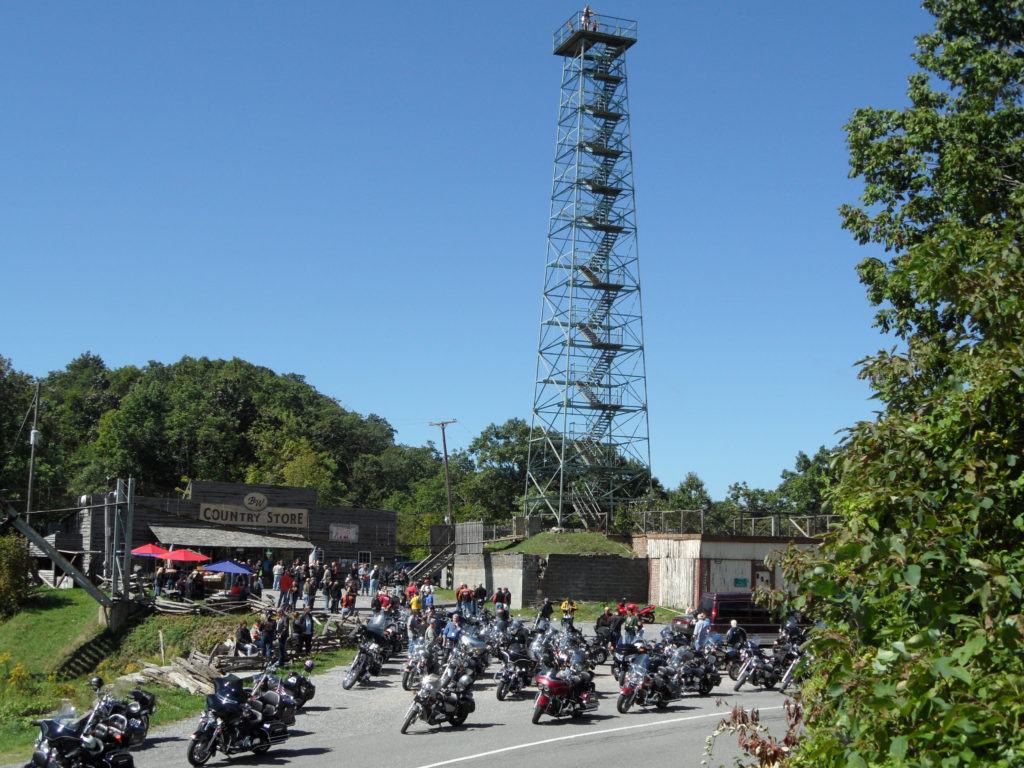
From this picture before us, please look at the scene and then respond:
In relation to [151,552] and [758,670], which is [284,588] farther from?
[758,670]

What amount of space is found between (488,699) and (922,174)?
48.7 ft

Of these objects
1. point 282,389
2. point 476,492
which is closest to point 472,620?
point 476,492

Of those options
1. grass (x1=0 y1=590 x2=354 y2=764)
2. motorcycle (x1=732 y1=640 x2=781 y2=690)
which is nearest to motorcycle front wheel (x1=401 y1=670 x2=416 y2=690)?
grass (x1=0 y1=590 x2=354 y2=764)

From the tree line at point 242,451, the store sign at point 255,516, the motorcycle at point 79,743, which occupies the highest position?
the tree line at point 242,451

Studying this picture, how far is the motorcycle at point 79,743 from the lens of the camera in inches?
543

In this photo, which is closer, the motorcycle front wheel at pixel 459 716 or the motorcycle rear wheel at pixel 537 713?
the motorcycle front wheel at pixel 459 716

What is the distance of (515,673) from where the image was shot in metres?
22.5

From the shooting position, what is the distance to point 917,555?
4.85 metres

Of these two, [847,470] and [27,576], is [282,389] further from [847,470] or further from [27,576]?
[847,470]

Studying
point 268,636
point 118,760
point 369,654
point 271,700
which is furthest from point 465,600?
point 118,760

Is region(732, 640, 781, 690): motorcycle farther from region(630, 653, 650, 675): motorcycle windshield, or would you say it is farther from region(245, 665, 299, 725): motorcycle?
region(245, 665, 299, 725): motorcycle

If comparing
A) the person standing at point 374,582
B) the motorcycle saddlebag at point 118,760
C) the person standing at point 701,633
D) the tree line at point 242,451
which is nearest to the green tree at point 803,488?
the tree line at point 242,451

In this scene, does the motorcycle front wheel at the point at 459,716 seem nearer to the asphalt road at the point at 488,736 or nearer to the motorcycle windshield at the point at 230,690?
the asphalt road at the point at 488,736

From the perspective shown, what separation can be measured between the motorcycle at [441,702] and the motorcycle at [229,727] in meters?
2.92
